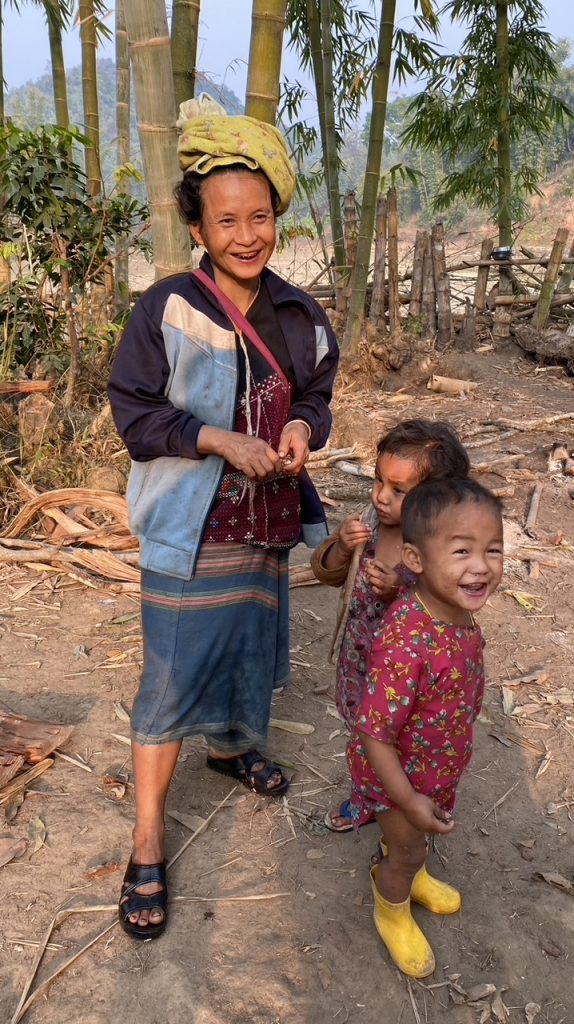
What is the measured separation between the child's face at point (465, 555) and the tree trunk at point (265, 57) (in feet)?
7.11

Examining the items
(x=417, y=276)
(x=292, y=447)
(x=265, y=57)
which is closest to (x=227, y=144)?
(x=292, y=447)

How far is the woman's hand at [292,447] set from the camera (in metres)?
1.72

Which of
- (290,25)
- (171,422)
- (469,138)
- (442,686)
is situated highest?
(290,25)

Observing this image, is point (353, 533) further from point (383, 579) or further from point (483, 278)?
point (483, 278)

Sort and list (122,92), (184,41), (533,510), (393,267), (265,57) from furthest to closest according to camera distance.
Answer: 1. (122,92)
2. (393,267)
3. (533,510)
4. (184,41)
5. (265,57)

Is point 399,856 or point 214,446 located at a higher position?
point 214,446

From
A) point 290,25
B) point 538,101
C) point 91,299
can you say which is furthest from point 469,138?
point 91,299

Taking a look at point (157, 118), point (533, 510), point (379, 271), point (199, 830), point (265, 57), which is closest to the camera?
point (199, 830)

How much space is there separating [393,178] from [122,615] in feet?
18.7

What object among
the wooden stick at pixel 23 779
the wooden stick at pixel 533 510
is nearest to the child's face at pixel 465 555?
the wooden stick at pixel 23 779

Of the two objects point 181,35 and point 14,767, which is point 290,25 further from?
point 14,767

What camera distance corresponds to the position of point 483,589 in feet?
4.83

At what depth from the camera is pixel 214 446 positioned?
1617 mm

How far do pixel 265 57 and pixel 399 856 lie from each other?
9.21 feet
